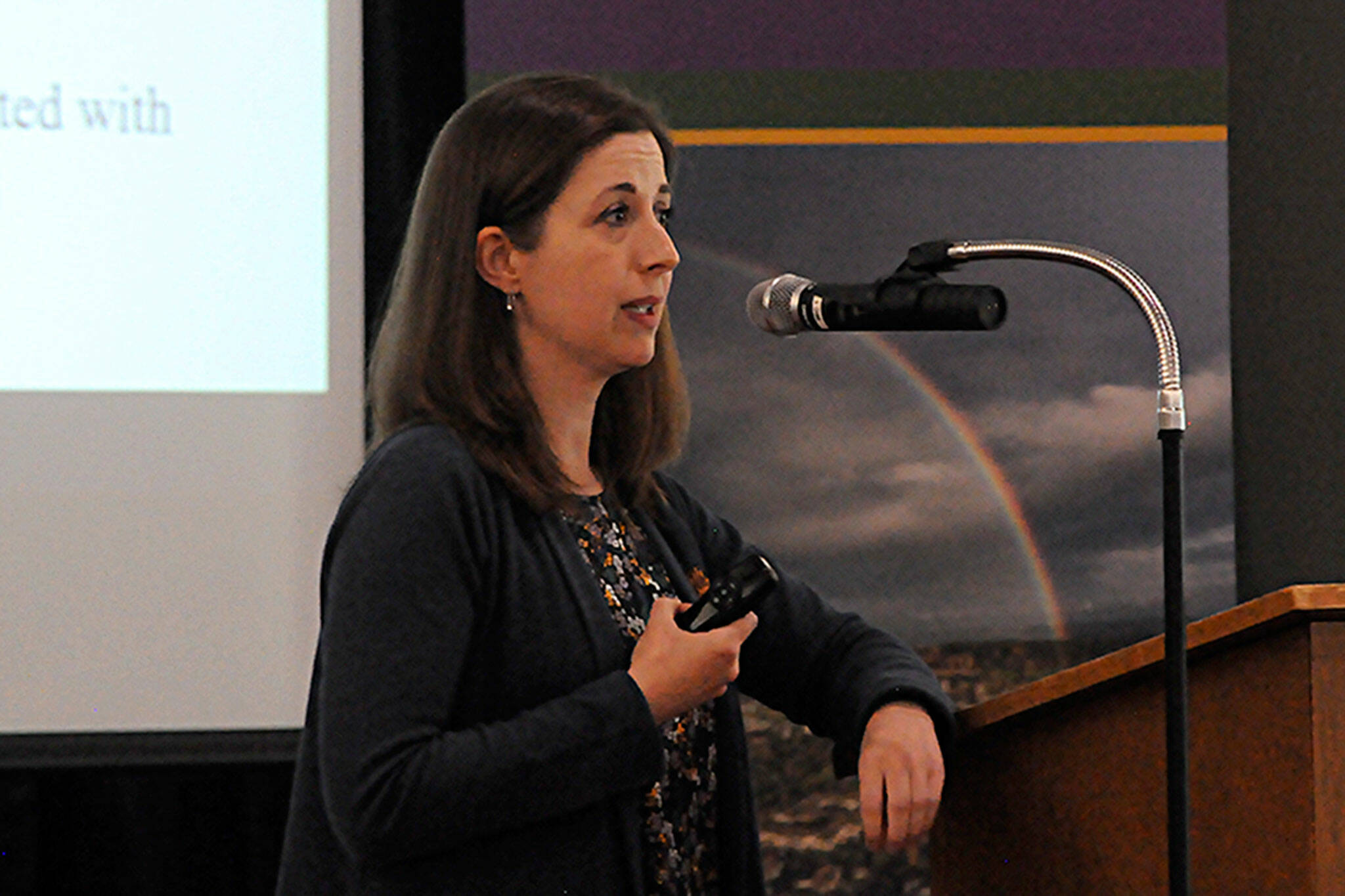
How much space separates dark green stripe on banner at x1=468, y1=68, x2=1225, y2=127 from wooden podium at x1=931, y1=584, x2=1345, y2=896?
1640 millimetres

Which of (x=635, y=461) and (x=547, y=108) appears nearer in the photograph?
(x=547, y=108)

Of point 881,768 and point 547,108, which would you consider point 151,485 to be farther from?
point 881,768

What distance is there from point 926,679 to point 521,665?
39 cm

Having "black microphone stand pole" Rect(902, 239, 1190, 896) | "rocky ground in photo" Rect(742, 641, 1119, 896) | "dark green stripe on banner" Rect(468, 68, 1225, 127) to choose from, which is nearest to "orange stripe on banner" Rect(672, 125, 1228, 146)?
"dark green stripe on banner" Rect(468, 68, 1225, 127)

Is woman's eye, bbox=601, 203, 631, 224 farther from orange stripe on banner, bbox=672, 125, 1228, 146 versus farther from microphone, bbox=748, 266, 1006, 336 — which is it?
orange stripe on banner, bbox=672, 125, 1228, 146

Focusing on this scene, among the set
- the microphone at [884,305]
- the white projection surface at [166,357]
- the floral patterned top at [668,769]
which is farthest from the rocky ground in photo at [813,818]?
the microphone at [884,305]

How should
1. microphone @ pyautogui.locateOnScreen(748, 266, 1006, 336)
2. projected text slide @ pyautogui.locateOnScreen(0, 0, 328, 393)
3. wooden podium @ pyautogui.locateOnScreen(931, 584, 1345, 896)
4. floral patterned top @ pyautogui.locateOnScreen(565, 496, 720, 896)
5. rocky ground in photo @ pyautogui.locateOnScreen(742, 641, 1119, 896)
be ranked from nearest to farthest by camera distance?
1. wooden podium @ pyautogui.locateOnScreen(931, 584, 1345, 896)
2. microphone @ pyautogui.locateOnScreen(748, 266, 1006, 336)
3. floral patterned top @ pyautogui.locateOnScreen(565, 496, 720, 896)
4. projected text slide @ pyautogui.locateOnScreen(0, 0, 328, 393)
5. rocky ground in photo @ pyautogui.locateOnScreen(742, 641, 1119, 896)

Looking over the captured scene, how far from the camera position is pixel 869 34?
2.72 meters

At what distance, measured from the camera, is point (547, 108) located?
55.5 inches

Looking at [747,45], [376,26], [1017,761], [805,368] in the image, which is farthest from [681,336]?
[1017,761]

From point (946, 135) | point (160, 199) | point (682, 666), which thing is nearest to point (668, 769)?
point (682, 666)

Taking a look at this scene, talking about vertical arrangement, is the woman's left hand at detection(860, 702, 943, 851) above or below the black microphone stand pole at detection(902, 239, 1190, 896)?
below

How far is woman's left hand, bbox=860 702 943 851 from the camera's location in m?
1.25

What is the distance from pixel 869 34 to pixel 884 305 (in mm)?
1732
